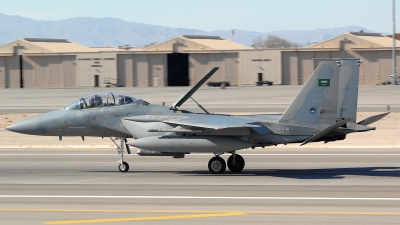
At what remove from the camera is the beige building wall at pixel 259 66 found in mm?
86062

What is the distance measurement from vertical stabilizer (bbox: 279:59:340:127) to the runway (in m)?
1.66

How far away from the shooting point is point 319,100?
1769 cm

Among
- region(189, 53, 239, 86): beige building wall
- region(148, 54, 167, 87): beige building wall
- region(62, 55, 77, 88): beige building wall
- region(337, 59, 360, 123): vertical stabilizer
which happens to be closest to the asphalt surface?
region(337, 59, 360, 123): vertical stabilizer

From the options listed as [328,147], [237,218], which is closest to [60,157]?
[328,147]

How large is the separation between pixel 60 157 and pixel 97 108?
5183mm

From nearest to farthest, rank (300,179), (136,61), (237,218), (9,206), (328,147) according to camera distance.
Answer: (237,218) → (9,206) → (300,179) → (328,147) → (136,61)

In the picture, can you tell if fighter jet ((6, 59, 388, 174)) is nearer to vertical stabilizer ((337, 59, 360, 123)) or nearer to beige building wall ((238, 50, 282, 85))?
vertical stabilizer ((337, 59, 360, 123))

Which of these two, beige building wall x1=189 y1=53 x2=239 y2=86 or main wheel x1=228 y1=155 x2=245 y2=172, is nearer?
main wheel x1=228 y1=155 x2=245 y2=172

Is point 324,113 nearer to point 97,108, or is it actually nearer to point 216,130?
point 216,130

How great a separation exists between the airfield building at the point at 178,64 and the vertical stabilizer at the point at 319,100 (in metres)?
67.5

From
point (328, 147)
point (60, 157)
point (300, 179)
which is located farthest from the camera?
point (328, 147)

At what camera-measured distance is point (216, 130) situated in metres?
17.8

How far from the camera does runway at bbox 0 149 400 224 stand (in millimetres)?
11812

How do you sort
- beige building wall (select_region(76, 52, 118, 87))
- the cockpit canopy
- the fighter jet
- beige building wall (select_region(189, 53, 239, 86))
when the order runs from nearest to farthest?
the fighter jet → the cockpit canopy → beige building wall (select_region(189, 53, 239, 86)) → beige building wall (select_region(76, 52, 118, 87))
